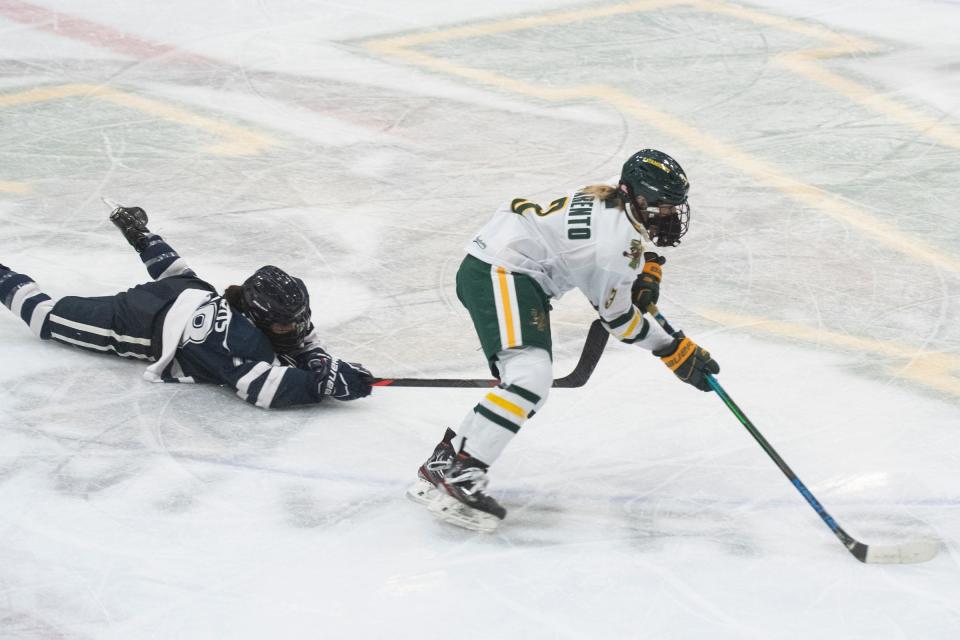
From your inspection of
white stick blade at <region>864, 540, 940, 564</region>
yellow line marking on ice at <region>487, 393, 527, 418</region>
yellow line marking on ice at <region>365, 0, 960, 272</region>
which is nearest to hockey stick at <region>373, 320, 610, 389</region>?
yellow line marking on ice at <region>487, 393, 527, 418</region>

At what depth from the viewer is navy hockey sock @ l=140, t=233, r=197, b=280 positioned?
511 cm

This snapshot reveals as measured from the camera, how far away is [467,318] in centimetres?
554

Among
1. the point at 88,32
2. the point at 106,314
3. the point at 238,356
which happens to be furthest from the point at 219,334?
the point at 88,32

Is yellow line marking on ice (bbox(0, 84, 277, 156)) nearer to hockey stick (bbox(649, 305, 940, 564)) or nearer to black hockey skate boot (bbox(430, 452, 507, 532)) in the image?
black hockey skate boot (bbox(430, 452, 507, 532))

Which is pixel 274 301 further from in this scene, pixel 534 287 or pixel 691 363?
pixel 691 363

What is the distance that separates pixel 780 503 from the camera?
4207 mm

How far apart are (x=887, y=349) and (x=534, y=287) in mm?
2000

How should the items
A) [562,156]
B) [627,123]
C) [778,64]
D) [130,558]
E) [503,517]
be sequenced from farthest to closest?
[778,64] < [627,123] < [562,156] < [503,517] < [130,558]

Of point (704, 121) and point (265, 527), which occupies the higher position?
point (704, 121)

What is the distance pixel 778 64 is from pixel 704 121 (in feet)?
4.43

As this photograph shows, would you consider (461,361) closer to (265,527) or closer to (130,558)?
(265,527)

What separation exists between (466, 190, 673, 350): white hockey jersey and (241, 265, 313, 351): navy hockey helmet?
79 centimetres

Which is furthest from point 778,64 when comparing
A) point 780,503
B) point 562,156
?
point 780,503

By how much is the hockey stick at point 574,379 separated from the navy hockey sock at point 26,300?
1.37 metres
